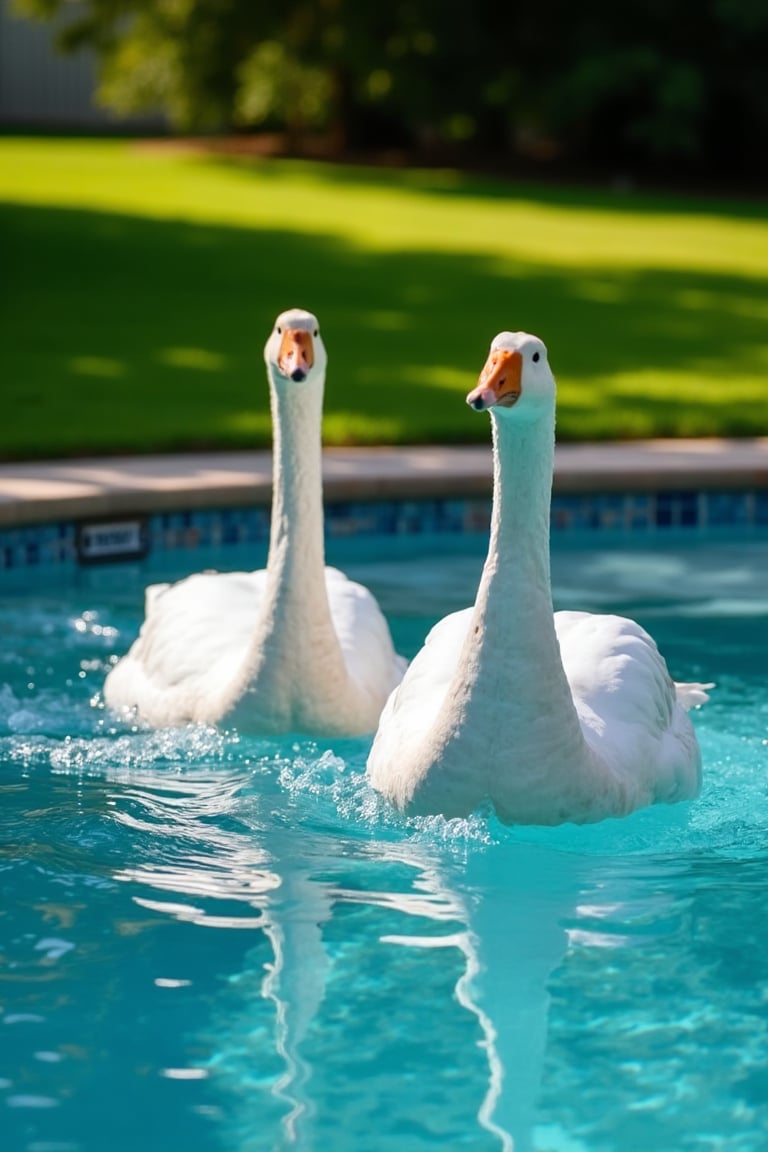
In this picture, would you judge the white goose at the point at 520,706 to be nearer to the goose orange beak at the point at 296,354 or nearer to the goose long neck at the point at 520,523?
the goose long neck at the point at 520,523

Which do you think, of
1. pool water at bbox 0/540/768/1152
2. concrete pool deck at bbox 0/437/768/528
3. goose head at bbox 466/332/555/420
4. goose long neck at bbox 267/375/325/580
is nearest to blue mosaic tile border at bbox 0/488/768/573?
concrete pool deck at bbox 0/437/768/528

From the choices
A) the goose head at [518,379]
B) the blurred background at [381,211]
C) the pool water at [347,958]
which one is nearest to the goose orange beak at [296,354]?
the goose head at [518,379]

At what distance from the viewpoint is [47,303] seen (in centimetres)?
1596

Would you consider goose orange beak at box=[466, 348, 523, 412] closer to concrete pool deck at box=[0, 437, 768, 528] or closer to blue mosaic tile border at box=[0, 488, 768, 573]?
concrete pool deck at box=[0, 437, 768, 528]

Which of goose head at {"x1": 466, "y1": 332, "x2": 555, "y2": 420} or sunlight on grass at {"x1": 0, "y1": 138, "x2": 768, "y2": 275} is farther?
sunlight on grass at {"x1": 0, "y1": 138, "x2": 768, "y2": 275}

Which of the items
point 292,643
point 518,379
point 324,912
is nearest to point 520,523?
point 518,379

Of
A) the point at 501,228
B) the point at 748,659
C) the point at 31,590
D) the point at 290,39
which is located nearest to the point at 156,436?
the point at 31,590

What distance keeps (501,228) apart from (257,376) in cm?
1143

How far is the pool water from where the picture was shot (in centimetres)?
408

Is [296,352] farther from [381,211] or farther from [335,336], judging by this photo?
[381,211]

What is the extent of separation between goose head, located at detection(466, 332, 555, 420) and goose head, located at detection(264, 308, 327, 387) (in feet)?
3.63

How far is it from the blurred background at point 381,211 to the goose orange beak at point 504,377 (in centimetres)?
577

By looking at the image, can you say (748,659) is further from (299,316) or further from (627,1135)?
(627,1135)

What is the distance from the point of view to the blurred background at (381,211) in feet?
40.7
